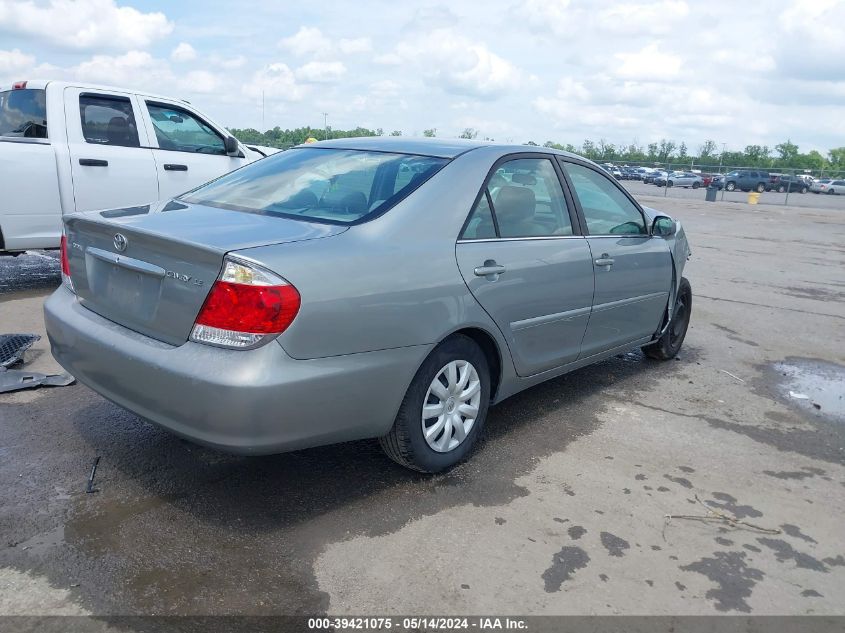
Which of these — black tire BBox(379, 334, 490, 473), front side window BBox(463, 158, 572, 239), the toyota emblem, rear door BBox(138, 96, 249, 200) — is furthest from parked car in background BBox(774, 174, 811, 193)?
the toyota emblem

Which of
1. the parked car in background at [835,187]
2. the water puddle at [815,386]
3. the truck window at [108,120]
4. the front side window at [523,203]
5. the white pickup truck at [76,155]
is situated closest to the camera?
the front side window at [523,203]

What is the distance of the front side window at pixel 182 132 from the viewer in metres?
7.83

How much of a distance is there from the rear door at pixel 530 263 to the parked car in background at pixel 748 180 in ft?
151

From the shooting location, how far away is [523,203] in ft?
13.2

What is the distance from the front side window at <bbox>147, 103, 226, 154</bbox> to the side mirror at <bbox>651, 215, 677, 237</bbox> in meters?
5.13

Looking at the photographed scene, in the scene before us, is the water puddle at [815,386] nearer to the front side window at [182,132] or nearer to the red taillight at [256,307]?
the red taillight at [256,307]

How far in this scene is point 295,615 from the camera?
254cm

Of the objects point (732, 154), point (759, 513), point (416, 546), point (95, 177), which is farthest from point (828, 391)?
point (732, 154)

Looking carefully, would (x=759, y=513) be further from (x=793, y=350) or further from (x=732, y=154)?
(x=732, y=154)

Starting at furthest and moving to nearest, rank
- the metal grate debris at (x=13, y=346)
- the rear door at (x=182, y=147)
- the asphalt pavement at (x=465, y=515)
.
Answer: the rear door at (x=182, y=147), the metal grate debris at (x=13, y=346), the asphalt pavement at (x=465, y=515)

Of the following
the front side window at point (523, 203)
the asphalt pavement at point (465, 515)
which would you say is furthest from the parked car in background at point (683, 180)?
the front side window at point (523, 203)

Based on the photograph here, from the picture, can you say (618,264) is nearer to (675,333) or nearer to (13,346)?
(675,333)

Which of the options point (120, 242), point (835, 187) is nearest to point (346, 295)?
point (120, 242)

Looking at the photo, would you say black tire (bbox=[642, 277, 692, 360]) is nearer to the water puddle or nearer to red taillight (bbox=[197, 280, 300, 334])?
the water puddle
